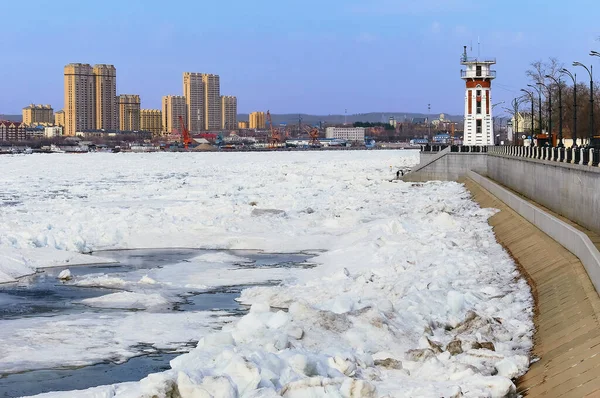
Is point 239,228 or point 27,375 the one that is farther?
point 239,228

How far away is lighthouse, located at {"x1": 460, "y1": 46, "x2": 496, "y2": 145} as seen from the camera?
269 feet

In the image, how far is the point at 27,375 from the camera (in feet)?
46.3

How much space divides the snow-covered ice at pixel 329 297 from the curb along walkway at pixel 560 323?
0.35 m

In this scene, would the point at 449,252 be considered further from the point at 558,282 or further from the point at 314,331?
the point at 314,331

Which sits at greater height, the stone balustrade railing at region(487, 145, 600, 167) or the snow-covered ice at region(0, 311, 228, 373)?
the stone balustrade railing at region(487, 145, 600, 167)

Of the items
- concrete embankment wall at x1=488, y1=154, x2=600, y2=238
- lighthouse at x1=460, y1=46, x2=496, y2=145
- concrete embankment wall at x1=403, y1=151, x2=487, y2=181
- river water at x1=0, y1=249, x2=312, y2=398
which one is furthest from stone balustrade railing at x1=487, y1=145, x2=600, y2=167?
lighthouse at x1=460, y1=46, x2=496, y2=145

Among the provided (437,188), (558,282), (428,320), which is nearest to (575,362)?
(428,320)

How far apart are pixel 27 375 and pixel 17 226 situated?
63.7 feet

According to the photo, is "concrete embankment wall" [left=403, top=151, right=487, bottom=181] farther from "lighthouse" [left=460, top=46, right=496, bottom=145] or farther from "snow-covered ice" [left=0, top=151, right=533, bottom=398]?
"snow-covered ice" [left=0, top=151, right=533, bottom=398]

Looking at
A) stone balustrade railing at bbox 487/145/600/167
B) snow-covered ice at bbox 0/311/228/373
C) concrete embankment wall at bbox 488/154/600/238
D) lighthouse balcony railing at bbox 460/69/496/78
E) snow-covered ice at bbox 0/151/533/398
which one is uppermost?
lighthouse balcony railing at bbox 460/69/496/78

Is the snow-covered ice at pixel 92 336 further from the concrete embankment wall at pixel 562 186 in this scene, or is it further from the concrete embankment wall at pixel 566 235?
the concrete embankment wall at pixel 562 186

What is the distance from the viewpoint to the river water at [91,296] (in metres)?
13.8

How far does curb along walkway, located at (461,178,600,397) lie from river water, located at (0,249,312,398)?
5650 millimetres

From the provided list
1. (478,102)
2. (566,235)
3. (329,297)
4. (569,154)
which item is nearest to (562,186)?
(569,154)
